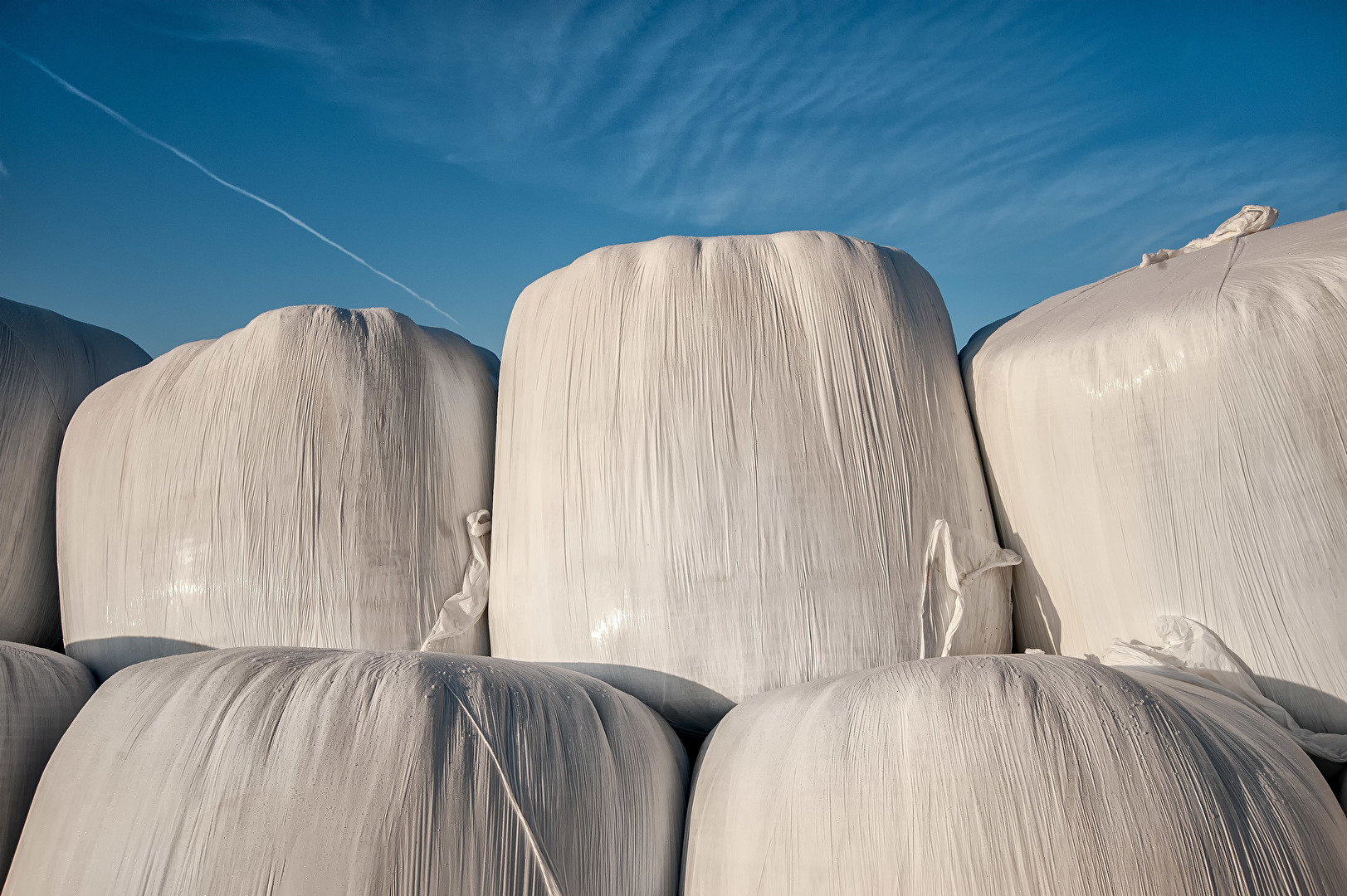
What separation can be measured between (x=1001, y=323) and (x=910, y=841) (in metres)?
0.69

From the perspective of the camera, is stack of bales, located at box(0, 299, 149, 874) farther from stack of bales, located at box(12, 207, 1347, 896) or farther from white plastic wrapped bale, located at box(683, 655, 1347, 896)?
white plastic wrapped bale, located at box(683, 655, 1347, 896)

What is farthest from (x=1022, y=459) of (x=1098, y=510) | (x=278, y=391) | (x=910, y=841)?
(x=278, y=391)

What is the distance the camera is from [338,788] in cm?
54

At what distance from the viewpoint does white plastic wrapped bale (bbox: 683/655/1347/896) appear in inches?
19.9

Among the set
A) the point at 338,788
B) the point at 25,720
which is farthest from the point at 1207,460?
the point at 25,720

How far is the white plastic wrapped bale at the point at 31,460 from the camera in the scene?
111cm

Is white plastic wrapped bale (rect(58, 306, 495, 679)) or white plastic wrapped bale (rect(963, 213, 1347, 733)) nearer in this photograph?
white plastic wrapped bale (rect(963, 213, 1347, 733))

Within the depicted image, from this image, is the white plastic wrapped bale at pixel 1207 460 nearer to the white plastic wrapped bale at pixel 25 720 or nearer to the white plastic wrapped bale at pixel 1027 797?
the white plastic wrapped bale at pixel 1027 797

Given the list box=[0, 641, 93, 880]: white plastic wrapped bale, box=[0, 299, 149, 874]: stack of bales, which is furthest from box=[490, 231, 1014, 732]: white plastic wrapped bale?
box=[0, 299, 149, 874]: stack of bales

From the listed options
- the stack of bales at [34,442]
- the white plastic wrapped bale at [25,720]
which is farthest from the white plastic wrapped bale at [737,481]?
the stack of bales at [34,442]

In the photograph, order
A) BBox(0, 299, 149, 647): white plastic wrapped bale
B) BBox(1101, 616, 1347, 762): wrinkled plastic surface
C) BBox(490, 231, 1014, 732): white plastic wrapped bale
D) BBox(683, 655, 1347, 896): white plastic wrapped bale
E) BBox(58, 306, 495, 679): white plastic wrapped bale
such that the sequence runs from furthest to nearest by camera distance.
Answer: BBox(0, 299, 149, 647): white plastic wrapped bale → BBox(58, 306, 495, 679): white plastic wrapped bale → BBox(490, 231, 1014, 732): white plastic wrapped bale → BBox(1101, 616, 1347, 762): wrinkled plastic surface → BBox(683, 655, 1347, 896): white plastic wrapped bale

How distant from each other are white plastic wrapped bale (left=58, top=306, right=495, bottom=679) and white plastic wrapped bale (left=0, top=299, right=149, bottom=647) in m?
0.10

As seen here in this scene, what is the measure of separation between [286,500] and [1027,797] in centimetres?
81

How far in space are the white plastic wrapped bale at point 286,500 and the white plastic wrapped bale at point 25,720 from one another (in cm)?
14
